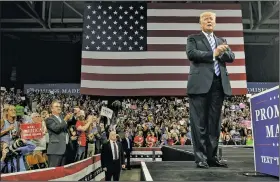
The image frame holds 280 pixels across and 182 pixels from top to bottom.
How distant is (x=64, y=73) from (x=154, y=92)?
21.2 ft

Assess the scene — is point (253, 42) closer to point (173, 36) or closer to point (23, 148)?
point (173, 36)

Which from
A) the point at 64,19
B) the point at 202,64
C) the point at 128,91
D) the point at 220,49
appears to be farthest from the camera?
the point at 64,19

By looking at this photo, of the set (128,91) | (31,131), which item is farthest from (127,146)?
(31,131)

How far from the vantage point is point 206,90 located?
2.54m

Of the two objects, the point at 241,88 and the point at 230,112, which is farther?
the point at 230,112

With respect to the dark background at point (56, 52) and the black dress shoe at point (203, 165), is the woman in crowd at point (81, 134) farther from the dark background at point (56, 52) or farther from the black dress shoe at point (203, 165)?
the dark background at point (56, 52)

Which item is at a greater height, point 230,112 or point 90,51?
point 90,51

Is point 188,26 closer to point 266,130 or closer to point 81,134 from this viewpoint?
point 81,134

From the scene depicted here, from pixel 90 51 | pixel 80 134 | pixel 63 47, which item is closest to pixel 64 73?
pixel 63 47

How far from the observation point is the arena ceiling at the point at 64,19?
10.6 metres

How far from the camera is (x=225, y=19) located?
7.91 metres

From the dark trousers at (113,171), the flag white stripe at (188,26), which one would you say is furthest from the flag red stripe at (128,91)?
the dark trousers at (113,171)

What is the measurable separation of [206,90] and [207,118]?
0.70 feet

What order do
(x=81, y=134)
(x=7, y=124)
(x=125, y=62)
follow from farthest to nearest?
(x=125, y=62) < (x=81, y=134) < (x=7, y=124)
